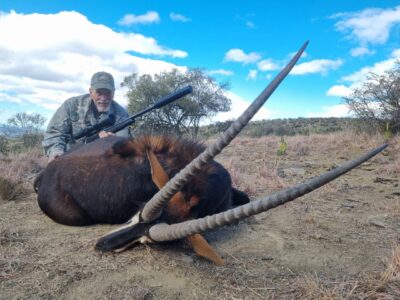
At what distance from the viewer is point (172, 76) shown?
794 inches

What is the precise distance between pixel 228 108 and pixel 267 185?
16.9 meters

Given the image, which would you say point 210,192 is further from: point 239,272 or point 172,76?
point 172,76

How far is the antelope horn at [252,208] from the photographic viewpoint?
1479 mm

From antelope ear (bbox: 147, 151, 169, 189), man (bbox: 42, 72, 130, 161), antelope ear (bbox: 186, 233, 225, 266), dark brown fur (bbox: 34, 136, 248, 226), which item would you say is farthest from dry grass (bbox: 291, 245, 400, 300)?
man (bbox: 42, 72, 130, 161)

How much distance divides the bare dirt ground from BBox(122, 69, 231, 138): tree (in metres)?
12.5

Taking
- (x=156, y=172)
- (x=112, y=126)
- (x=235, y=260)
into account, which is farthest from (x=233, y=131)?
(x=112, y=126)

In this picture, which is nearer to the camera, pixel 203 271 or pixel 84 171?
pixel 203 271

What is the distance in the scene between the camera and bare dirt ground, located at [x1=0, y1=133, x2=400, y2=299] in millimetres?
2160

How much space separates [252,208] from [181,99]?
1620 cm

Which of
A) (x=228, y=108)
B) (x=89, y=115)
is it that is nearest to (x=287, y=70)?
(x=89, y=115)

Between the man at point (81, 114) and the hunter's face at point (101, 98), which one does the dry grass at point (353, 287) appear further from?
the hunter's face at point (101, 98)

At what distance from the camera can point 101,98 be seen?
17.7 feet

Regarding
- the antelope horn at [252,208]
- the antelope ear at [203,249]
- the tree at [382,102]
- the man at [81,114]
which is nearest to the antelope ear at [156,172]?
the antelope horn at [252,208]

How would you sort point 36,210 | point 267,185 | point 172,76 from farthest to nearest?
point 172,76
point 267,185
point 36,210
